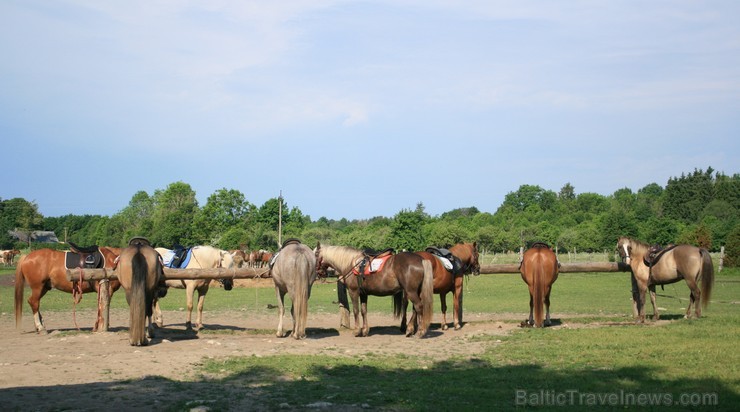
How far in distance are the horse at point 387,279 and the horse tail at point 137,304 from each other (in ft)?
13.6

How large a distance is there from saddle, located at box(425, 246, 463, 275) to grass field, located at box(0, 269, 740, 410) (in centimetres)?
217

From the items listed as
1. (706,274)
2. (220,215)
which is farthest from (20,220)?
(706,274)

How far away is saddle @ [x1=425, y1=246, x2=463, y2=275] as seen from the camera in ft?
50.7

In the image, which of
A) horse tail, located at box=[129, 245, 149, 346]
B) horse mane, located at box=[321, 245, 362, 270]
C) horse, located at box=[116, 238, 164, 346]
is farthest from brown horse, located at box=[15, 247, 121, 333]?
horse mane, located at box=[321, 245, 362, 270]

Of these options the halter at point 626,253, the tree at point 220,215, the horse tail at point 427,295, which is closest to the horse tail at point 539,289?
the horse tail at point 427,295

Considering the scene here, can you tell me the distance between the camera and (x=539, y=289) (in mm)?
15008

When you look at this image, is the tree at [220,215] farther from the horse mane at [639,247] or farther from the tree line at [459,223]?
the horse mane at [639,247]

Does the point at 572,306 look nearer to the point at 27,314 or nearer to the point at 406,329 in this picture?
the point at 406,329

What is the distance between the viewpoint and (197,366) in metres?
10.5

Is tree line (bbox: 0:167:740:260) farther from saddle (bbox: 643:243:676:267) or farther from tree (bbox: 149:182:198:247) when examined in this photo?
saddle (bbox: 643:243:676:267)

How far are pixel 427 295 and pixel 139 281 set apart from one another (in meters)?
6.06

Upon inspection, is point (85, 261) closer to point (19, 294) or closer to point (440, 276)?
point (19, 294)

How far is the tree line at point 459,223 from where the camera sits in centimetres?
5622

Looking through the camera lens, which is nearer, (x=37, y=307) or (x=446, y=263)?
(x=37, y=307)
